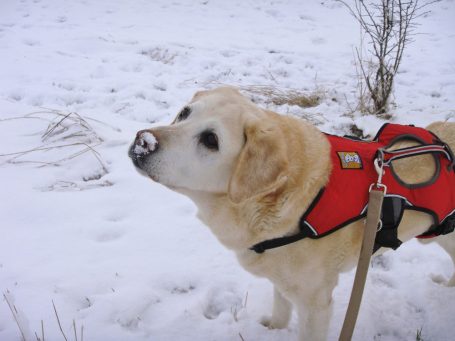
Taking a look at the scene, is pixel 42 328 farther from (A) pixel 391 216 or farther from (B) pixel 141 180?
(A) pixel 391 216

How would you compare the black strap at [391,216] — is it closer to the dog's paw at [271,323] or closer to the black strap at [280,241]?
the black strap at [280,241]

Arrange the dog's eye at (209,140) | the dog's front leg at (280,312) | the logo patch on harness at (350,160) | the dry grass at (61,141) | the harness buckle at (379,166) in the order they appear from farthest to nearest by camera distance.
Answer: the dry grass at (61,141) < the dog's front leg at (280,312) < the logo patch on harness at (350,160) < the dog's eye at (209,140) < the harness buckle at (379,166)

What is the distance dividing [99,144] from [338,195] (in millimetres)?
3167

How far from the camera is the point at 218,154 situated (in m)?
Answer: 1.75

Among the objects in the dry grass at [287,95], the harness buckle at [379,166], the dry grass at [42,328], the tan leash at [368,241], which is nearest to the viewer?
the tan leash at [368,241]

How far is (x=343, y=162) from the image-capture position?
6.11 ft

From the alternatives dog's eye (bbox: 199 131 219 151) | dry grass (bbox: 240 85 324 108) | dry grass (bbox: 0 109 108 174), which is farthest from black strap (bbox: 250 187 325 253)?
dry grass (bbox: 240 85 324 108)

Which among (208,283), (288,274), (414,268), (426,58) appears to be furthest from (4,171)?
(426,58)

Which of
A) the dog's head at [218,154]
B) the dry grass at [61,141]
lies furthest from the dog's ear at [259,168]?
the dry grass at [61,141]

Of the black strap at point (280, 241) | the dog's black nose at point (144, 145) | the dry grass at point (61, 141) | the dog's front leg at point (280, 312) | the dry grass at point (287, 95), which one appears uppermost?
the dog's black nose at point (144, 145)

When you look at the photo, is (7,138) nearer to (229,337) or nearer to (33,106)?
(33,106)

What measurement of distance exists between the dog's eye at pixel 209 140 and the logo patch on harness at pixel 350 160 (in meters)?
0.68

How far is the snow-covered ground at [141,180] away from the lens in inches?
93.7

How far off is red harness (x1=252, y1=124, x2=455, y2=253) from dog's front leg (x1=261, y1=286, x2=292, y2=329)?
2.16 ft
